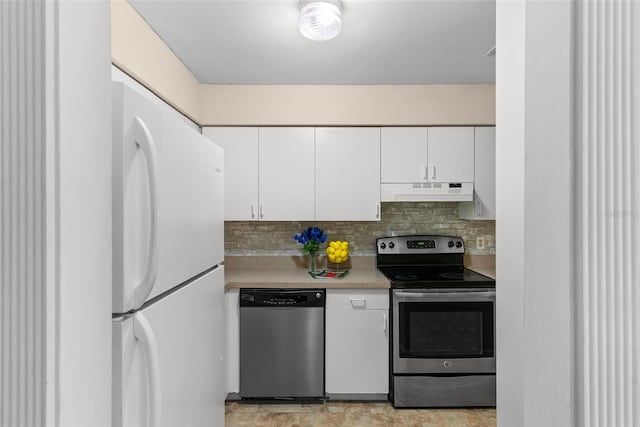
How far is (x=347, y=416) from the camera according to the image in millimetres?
2668

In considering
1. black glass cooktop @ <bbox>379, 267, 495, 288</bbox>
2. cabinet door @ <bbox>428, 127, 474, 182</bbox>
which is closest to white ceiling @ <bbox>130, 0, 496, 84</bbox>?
cabinet door @ <bbox>428, 127, 474, 182</bbox>

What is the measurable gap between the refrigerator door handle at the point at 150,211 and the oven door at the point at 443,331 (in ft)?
6.86

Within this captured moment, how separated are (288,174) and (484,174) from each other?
150cm

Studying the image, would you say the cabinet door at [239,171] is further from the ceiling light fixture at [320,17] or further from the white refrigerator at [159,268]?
the white refrigerator at [159,268]

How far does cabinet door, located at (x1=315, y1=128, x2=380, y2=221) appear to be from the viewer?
309 centimetres

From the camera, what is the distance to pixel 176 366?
1.13 meters

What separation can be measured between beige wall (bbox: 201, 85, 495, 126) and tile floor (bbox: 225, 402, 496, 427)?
203cm

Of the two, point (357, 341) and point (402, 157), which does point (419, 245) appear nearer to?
point (402, 157)

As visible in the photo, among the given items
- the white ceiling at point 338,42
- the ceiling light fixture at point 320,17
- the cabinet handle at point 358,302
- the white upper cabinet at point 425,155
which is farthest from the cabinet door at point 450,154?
the ceiling light fixture at point 320,17

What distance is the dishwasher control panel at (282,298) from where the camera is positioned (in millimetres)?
2775

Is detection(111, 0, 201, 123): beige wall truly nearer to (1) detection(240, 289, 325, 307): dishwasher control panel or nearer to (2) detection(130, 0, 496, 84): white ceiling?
(2) detection(130, 0, 496, 84): white ceiling
